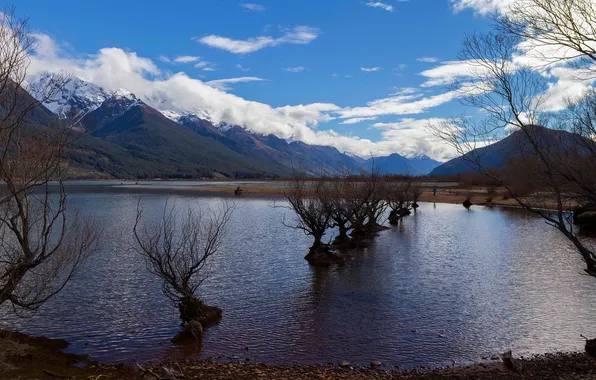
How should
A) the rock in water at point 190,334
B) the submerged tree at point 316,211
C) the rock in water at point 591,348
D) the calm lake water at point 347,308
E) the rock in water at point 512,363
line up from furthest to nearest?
1. the submerged tree at point 316,211
2. the rock in water at point 190,334
3. the calm lake water at point 347,308
4. the rock in water at point 591,348
5. the rock in water at point 512,363

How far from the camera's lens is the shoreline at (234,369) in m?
11.1

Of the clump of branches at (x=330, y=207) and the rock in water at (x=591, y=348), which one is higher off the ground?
the clump of branches at (x=330, y=207)

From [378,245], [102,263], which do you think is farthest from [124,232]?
[378,245]

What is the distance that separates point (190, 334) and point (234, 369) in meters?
3.70

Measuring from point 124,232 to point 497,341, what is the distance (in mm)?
34442

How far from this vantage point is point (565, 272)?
25766mm

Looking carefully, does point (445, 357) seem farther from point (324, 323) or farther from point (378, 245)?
point (378, 245)

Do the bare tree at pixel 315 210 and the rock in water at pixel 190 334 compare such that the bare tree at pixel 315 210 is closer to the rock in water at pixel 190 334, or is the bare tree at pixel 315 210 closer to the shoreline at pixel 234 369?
the rock in water at pixel 190 334

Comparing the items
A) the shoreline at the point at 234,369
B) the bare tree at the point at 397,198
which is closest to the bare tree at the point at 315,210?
the shoreline at the point at 234,369

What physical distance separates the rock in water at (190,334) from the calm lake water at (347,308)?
1.28 feet

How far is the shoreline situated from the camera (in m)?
11.1

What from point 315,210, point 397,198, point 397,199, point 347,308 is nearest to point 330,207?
point 315,210

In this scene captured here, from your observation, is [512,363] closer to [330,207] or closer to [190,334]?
[190,334]

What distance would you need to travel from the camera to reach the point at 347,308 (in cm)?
1922
